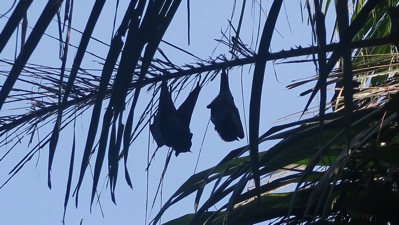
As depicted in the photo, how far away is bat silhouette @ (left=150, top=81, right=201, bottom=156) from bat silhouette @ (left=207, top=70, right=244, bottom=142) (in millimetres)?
131

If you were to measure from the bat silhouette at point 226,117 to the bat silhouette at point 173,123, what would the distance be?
0.13 metres

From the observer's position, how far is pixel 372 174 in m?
1.51

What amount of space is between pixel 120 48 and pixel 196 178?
3.44 feet

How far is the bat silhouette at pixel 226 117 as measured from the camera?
177cm

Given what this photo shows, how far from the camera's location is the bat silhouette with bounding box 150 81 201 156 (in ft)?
4.84

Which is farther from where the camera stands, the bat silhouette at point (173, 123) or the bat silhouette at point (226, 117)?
the bat silhouette at point (226, 117)

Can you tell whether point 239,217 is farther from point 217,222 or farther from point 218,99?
point 218,99

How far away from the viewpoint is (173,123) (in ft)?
5.08

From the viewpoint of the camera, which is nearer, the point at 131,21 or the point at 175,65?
the point at 131,21

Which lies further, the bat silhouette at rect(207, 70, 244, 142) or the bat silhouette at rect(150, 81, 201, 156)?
the bat silhouette at rect(207, 70, 244, 142)

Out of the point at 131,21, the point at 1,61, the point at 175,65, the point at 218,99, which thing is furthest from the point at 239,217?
the point at 131,21

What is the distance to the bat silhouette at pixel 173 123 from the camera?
1.48 metres

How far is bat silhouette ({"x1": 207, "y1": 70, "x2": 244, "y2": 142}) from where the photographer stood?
177 cm

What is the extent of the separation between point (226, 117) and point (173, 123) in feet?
0.86
